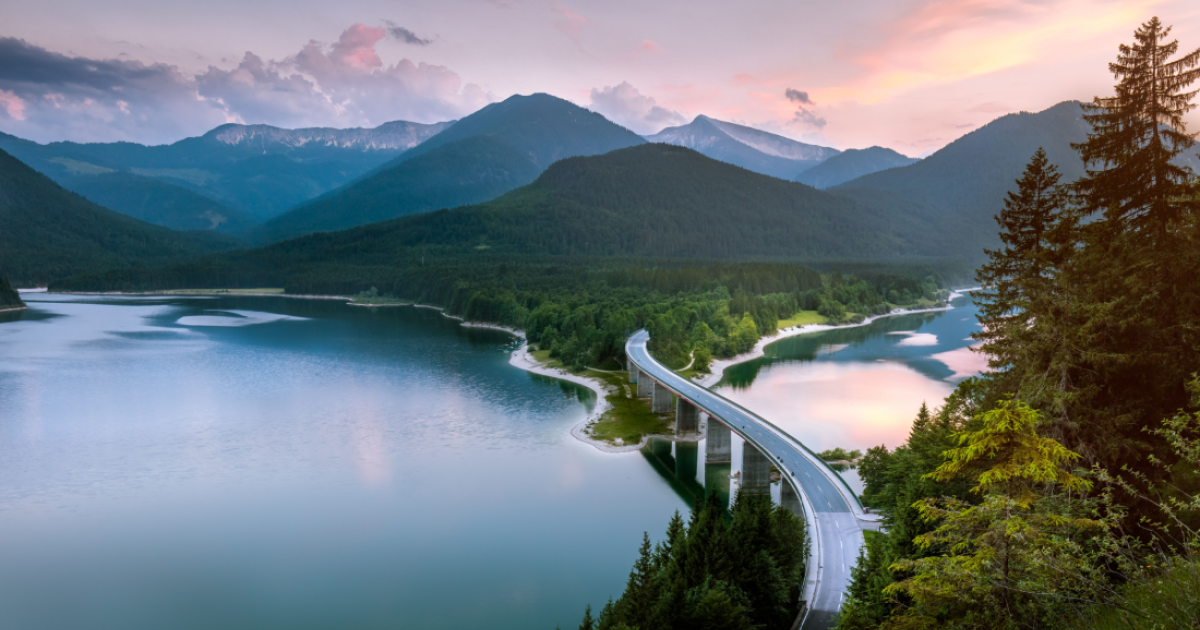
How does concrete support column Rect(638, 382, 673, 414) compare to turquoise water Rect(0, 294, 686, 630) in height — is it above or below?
above

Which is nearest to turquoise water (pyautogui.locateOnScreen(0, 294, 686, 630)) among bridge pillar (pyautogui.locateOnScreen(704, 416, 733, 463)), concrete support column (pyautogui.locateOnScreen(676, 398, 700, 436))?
bridge pillar (pyautogui.locateOnScreen(704, 416, 733, 463))

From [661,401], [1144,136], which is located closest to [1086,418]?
[1144,136]

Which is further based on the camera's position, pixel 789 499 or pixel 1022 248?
pixel 789 499

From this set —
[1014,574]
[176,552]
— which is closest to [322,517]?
[176,552]

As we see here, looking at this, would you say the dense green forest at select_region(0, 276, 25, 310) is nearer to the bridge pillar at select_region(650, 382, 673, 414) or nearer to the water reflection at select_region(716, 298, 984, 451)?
the bridge pillar at select_region(650, 382, 673, 414)

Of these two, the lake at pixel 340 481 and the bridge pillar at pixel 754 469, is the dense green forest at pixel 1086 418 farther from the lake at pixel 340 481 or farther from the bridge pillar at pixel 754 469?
the lake at pixel 340 481

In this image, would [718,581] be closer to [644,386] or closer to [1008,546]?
[1008,546]

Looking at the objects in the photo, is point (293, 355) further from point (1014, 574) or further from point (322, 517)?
point (1014, 574)
